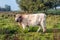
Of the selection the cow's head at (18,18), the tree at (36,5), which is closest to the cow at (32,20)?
the cow's head at (18,18)

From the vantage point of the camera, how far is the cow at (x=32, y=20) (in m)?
9.15

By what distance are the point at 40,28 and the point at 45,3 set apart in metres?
17.7

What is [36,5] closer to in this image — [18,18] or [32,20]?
[32,20]

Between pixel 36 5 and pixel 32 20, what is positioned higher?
pixel 32 20

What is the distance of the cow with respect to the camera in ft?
30.0

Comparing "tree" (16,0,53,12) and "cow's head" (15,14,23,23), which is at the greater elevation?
"cow's head" (15,14,23,23)

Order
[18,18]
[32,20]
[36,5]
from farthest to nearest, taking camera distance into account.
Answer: [36,5] < [32,20] < [18,18]

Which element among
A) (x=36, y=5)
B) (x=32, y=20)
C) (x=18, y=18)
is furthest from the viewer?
(x=36, y=5)

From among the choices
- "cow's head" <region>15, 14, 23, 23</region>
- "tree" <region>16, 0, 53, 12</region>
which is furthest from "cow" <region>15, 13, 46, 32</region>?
"tree" <region>16, 0, 53, 12</region>

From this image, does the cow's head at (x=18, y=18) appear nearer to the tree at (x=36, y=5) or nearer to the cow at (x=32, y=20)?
the cow at (x=32, y=20)

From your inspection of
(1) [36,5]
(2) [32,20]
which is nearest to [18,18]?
(2) [32,20]

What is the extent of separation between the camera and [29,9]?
2658 centimetres

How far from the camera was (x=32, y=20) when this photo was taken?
9398 mm

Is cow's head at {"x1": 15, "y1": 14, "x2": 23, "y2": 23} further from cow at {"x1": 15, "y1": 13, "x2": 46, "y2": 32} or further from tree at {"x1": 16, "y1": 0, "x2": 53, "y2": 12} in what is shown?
tree at {"x1": 16, "y1": 0, "x2": 53, "y2": 12}
